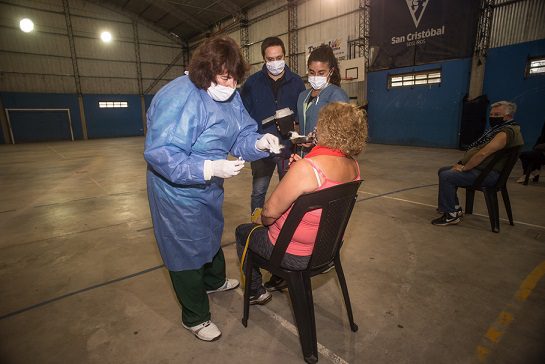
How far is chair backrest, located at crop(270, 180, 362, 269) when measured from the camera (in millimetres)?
1327

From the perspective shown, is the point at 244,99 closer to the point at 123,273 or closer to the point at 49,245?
the point at 123,273

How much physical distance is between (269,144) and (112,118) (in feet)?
66.4

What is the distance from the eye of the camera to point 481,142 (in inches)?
124

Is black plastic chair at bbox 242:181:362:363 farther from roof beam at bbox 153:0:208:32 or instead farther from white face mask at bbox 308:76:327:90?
roof beam at bbox 153:0:208:32

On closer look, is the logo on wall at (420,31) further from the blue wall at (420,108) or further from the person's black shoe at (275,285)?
the person's black shoe at (275,285)

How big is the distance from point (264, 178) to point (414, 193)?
2834mm

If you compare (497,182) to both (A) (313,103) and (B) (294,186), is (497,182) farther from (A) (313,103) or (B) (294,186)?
(B) (294,186)

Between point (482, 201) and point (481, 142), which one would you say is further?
point (482, 201)

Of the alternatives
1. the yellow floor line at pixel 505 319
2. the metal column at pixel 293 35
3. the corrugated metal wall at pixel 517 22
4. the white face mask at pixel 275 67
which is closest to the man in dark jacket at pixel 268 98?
the white face mask at pixel 275 67

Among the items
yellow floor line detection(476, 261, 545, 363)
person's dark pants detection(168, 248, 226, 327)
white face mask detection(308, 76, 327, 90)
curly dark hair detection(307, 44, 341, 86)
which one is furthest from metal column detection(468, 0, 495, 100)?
person's dark pants detection(168, 248, 226, 327)

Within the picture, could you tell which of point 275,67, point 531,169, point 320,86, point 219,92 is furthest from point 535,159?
point 219,92

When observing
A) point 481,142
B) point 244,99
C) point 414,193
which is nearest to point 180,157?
point 244,99

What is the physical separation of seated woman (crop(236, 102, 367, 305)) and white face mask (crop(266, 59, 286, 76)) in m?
1.33

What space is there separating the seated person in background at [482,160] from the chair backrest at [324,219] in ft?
7.21
